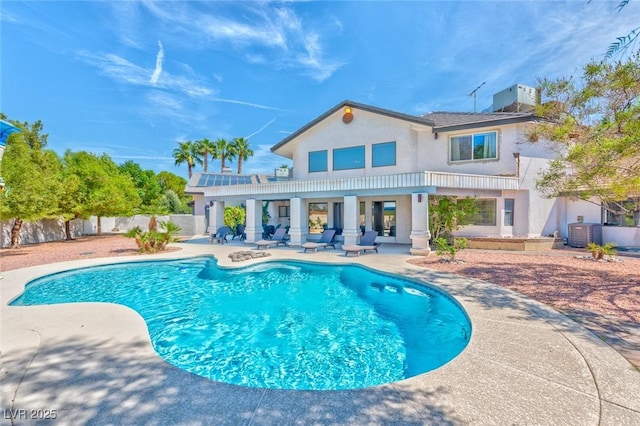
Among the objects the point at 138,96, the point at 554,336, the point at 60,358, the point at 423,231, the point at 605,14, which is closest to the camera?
the point at 60,358

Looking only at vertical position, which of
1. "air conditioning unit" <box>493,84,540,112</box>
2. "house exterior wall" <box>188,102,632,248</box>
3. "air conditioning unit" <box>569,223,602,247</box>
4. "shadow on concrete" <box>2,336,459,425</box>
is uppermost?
"air conditioning unit" <box>493,84,540,112</box>

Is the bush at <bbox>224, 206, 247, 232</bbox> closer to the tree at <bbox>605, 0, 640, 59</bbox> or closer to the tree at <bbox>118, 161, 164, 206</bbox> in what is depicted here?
the tree at <bbox>118, 161, 164, 206</bbox>

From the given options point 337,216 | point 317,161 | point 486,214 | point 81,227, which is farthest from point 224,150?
point 486,214

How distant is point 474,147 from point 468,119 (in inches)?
96.3

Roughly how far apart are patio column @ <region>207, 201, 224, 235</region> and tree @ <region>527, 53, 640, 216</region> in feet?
60.7

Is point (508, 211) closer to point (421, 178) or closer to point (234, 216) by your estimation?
point (421, 178)

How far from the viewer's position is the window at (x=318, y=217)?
2059 cm

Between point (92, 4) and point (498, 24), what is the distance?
18038mm

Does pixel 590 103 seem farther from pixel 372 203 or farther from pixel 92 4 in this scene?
pixel 92 4

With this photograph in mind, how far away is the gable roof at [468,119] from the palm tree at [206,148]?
34.2 metres

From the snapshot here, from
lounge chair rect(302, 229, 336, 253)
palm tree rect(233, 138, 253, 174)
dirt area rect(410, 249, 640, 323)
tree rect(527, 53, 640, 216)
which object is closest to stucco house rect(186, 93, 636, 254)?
lounge chair rect(302, 229, 336, 253)

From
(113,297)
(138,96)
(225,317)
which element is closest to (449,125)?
(225,317)

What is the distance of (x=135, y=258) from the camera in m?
14.0

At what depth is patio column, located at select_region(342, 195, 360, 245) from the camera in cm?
1524
